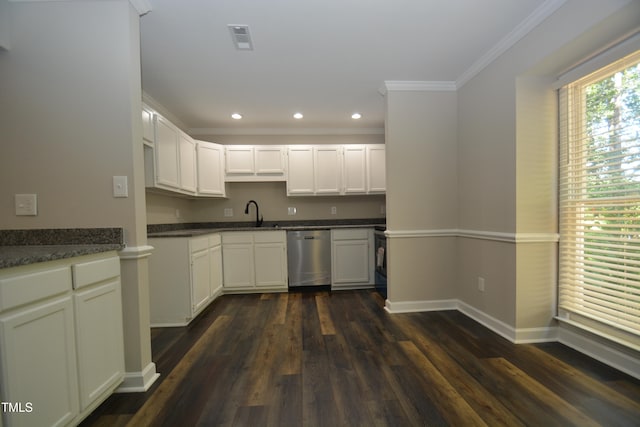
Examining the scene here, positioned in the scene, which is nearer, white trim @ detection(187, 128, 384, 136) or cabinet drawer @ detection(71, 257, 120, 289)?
cabinet drawer @ detection(71, 257, 120, 289)

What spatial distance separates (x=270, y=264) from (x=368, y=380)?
227 centimetres

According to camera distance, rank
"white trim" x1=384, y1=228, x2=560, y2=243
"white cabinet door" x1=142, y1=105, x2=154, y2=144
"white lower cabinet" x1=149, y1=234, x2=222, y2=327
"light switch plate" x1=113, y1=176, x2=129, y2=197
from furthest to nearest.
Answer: "white lower cabinet" x1=149, y1=234, x2=222, y2=327, "white cabinet door" x1=142, y1=105, x2=154, y2=144, "white trim" x1=384, y1=228, x2=560, y2=243, "light switch plate" x1=113, y1=176, x2=129, y2=197

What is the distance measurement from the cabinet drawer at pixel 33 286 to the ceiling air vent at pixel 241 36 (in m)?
1.84

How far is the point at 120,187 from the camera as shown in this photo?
5.42 ft

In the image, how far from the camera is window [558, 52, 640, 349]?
173 centimetres

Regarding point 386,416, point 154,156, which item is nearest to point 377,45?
point 154,156

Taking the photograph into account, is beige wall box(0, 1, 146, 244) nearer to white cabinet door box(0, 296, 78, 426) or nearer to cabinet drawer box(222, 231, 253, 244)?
white cabinet door box(0, 296, 78, 426)

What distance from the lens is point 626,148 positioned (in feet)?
5.72

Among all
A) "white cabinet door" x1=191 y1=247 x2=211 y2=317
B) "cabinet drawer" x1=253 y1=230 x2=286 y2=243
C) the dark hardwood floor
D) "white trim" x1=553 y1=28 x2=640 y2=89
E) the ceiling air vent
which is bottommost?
the dark hardwood floor

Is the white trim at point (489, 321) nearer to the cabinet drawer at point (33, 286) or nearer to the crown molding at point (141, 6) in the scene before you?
the cabinet drawer at point (33, 286)

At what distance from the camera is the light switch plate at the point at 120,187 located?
65.1 inches

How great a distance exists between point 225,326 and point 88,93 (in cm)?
212

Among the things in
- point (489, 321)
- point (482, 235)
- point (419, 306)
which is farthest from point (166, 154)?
point (489, 321)

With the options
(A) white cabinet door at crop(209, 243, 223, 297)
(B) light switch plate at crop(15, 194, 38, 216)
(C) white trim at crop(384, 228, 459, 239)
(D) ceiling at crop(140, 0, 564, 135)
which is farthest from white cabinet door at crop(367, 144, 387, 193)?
(B) light switch plate at crop(15, 194, 38, 216)
